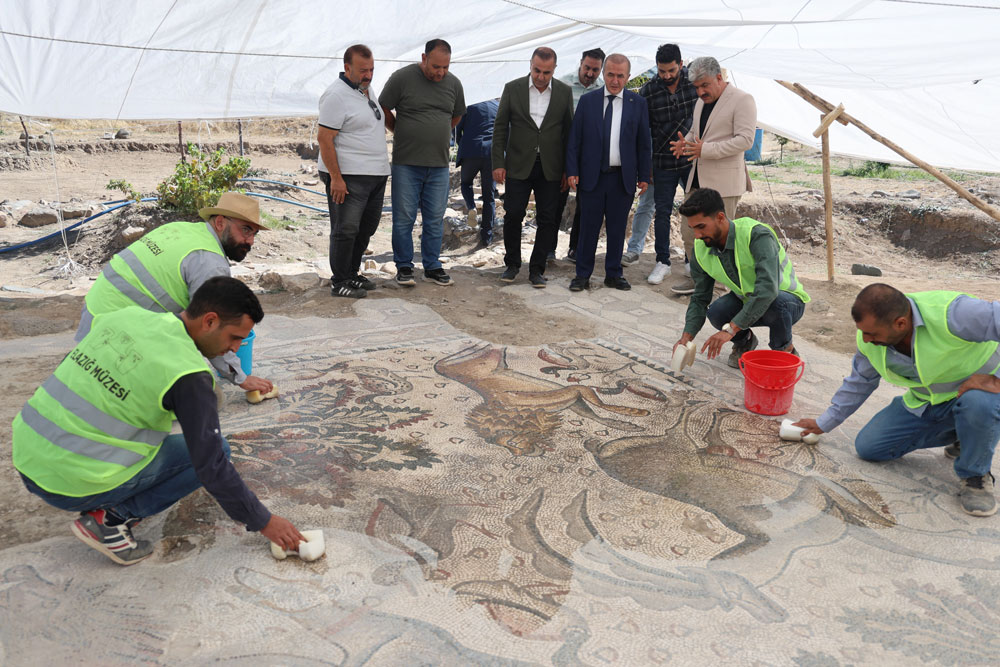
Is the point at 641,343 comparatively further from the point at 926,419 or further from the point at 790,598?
the point at 790,598

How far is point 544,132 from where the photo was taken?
5.56 meters

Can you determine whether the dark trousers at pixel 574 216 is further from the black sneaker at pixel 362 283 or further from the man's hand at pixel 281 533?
the man's hand at pixel 281 533


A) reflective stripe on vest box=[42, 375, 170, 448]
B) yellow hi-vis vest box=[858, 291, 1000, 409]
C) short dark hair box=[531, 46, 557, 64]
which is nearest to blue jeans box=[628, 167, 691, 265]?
short dark hair box=[531, 46, 557, 64]

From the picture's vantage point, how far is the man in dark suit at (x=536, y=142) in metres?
5.53

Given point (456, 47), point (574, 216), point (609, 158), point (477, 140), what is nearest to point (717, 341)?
Answer: point (609, 158)

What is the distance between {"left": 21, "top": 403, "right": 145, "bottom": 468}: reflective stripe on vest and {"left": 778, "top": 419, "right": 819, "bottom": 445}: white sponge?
2.75 meters

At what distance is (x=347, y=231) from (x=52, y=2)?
225 centimetres

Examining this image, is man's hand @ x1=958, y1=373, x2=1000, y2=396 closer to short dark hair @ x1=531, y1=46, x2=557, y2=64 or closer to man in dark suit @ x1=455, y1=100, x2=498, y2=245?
short dark hair @ x1=531, y1=46, x2=557, y2=64

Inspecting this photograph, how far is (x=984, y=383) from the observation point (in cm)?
271

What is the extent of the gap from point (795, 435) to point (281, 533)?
2.37 meters

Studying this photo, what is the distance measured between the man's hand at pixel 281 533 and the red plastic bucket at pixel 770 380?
2365 millimetres

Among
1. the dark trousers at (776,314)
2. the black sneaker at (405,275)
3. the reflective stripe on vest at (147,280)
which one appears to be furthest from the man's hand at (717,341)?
the black sneaker at (405,275)

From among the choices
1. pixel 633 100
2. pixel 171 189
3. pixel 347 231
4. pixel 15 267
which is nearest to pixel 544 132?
pixel 633 100

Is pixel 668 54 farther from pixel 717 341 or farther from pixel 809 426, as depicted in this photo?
pixel 809 426
